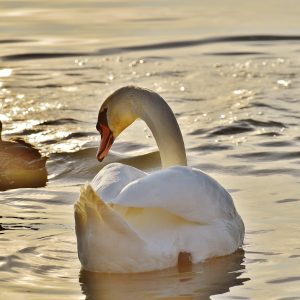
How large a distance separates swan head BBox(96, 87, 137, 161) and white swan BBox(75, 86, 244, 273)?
1.45 meters

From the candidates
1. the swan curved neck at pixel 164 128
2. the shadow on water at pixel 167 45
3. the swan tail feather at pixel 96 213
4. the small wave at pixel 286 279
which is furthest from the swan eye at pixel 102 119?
the shadow on water at pixel 167 45

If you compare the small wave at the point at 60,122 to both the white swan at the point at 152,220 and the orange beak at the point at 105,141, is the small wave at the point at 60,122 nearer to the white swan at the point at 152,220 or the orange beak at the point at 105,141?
the orange beak at the point at 105,141

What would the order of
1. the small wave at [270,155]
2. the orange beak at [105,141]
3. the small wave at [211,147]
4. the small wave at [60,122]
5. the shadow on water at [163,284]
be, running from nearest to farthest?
the shadow on water at [163,284]
the orange beak at [105,141]
the small wave at [270,155]
the small wave at [211,147]
the small wave at [60,122]

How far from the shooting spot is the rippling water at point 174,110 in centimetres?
769

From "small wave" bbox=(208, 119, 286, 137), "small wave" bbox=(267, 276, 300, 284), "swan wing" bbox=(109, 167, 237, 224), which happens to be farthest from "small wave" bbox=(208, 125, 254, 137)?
"small wave" bbox=(267, 276, 300, 284)

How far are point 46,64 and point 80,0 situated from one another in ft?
12.4

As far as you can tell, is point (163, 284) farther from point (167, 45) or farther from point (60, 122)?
point (167, 45)

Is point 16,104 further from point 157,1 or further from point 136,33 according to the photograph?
point 157,1

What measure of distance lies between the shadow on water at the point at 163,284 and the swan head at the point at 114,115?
201 centimetres

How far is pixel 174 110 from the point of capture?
12828mm

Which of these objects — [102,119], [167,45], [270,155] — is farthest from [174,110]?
[102,119]

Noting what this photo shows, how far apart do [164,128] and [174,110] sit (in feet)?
11.7

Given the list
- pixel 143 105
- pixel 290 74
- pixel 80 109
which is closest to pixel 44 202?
pixel 143 105

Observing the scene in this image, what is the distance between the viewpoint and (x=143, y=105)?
942 centimetres
